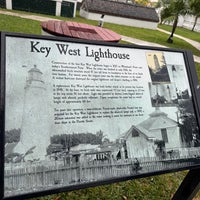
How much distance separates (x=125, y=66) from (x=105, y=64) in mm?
185

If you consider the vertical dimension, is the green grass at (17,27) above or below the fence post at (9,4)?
below

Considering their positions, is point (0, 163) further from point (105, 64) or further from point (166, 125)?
point (166, 125)

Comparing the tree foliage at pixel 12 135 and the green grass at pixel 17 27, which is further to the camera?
the green grass at pixel 17 27

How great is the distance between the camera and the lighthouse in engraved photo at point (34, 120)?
1508 mm

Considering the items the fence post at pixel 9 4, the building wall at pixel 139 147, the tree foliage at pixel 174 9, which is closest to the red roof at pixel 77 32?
the building wall at pixel 139 147

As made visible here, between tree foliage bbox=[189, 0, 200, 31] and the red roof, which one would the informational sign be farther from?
tree foliage bbox=[189, 0, 200, 31]

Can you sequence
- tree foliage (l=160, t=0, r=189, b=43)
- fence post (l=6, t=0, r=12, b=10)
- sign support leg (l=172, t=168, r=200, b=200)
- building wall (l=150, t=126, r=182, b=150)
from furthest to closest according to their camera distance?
fence post (l=6, t=0, r=12, b=10) → tree foliage (l=160, t=0, r=189, b=43) → sign support leg (l=172, t=168, r=200, b=200) → building wall (l=150, t=126, r=182, b=150)

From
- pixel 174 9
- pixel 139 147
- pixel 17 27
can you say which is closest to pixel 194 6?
pixel 174 9

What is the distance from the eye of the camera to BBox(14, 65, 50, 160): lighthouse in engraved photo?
151 centimetres

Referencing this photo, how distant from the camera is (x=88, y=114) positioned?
175 centimetres

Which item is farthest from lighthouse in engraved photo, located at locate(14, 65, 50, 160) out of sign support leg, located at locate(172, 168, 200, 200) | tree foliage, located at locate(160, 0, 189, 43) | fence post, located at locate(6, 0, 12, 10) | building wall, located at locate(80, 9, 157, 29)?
building wall, located at locate(80, 9, 157, 29)

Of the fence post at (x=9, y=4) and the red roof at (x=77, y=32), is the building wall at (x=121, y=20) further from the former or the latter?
the red roof at (x=77, y=32)

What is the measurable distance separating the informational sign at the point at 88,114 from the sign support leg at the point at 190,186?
42 cm

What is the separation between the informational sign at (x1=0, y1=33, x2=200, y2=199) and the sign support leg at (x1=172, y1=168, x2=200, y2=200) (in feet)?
1.39
